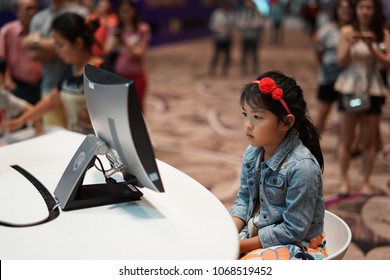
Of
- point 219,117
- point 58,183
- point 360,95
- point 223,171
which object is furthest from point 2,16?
point 58,183

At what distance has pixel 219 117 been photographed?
6.60 metres

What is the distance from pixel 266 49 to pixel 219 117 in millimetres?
7359

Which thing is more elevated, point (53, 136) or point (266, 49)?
point (53, 136)

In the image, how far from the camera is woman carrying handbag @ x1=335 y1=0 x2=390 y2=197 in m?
3.88

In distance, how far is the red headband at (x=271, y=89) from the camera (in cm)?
198

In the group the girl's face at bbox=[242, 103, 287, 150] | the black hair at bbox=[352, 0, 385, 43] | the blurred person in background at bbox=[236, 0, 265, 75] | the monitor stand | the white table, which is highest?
the black hair at bbox=[352, 0, 385, 43]

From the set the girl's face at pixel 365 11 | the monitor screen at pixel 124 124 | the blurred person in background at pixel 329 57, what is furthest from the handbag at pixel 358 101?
the monitor screen at pixel 124 124

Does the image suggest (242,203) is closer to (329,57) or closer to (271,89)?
(271,89)

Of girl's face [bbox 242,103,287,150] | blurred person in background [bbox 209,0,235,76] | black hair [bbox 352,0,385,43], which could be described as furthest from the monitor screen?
blurred person in background [bbox 209,0,235,76]

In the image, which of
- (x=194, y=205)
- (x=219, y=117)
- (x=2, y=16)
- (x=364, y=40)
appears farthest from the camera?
(x=2, y=16)

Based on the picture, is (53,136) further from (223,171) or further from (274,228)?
(223,171)

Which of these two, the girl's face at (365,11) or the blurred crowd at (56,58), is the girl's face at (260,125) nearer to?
the blurred crowd at (56,58)

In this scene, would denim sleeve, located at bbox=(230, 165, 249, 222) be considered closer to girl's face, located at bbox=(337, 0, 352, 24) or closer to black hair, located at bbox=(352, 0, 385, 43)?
black hair, located at bbox=(352, 0, 385, 43)

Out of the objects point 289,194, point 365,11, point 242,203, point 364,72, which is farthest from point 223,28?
point 289,194
